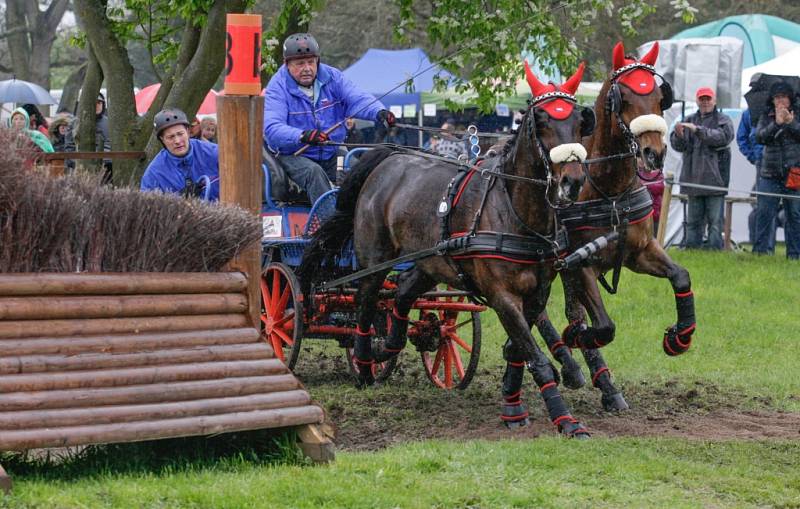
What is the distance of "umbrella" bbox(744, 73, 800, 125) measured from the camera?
53.2 feet

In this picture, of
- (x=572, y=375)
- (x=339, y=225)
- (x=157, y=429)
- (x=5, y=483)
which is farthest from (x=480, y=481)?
(x=339, y=225)

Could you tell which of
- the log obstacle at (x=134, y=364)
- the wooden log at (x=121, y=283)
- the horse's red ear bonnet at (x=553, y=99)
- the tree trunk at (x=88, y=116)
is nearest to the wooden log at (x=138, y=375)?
the log obstacle at (x=134, y=364)

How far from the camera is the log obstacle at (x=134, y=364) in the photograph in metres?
5.71

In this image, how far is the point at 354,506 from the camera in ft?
18.5

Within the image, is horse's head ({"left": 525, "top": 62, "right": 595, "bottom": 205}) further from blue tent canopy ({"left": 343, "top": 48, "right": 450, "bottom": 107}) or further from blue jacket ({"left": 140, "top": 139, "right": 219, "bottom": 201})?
blue tent canopy ({"left": 343, "top": 48, "right": 450, "bottom": 107})

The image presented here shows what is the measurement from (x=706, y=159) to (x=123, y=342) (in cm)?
1204

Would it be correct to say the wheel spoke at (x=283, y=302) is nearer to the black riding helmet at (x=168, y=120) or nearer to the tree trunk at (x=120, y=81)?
the black riding helmet at (x=168, y=120)

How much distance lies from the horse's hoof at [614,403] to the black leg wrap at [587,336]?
1.66 feet

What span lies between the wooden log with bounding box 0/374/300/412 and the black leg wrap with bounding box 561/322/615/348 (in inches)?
105

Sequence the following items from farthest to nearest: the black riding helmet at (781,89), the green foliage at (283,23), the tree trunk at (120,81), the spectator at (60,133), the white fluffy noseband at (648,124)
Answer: the spectator at (60,133)
the black riding helmet at (781,89)
the green foliage at (283,23)
the tree trunk at (120,81)
the white fluffy noseband at (648,124)

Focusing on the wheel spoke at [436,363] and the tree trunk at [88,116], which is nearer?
the wheel spoke at [436,363]

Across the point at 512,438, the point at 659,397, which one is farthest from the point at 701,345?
the point at 512,438

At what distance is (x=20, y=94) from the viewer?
1001 inches

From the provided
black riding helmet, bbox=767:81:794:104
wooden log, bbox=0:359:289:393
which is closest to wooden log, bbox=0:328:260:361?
wooden log, bbox=0:359:289:393
